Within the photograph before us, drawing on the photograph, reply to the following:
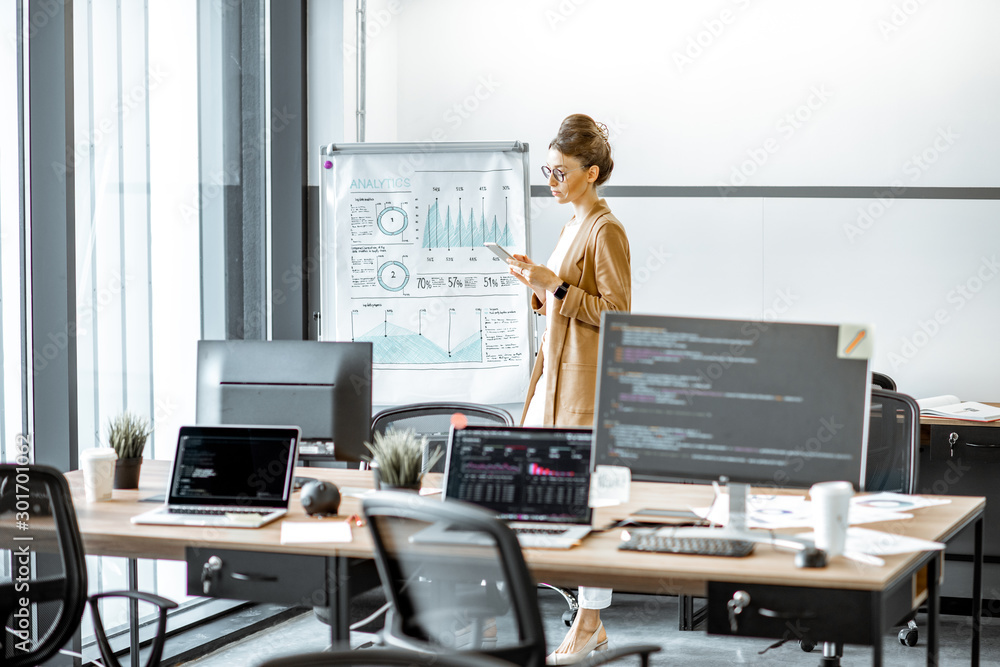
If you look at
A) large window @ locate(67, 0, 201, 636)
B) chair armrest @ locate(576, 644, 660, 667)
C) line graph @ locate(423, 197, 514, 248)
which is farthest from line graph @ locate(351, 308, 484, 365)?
chair armrest @ locate(576, 644, 660, 667)

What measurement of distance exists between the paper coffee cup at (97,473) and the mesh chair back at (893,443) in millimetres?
2150

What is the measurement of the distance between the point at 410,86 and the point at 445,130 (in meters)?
0.28

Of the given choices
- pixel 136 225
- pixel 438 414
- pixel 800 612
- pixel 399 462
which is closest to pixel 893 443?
pixel 800 612

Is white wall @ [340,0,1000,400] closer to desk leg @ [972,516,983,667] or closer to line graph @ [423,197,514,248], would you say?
line graph @ [423,197,514,248]

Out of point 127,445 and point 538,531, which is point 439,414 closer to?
point 127,445

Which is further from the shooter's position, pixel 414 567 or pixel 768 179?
pixel 768 179

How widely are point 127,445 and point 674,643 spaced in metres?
2.03

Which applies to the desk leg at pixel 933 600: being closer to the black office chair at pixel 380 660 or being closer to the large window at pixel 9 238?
the black office chair at pixel 380 660

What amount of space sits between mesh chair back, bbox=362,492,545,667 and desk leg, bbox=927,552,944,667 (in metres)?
0.94

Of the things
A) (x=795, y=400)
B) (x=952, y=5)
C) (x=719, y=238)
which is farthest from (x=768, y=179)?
(x=795, y=400)

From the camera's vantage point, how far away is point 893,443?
116 inches

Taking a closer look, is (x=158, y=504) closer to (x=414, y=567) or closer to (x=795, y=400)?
(x=414, y=567)

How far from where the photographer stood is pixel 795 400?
2.14 m

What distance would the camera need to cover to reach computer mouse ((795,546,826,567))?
192 centimetres
